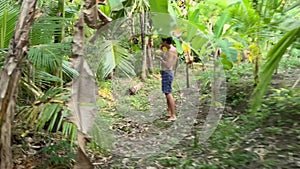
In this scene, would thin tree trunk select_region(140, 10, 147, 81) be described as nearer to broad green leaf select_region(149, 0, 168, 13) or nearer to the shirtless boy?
the shirtless boy

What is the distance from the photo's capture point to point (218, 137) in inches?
105

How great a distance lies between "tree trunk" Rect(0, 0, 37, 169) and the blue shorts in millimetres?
1610

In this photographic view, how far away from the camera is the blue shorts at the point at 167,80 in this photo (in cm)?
303

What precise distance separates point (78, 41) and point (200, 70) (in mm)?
1969

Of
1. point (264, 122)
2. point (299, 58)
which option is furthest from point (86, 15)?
point (299, 58)

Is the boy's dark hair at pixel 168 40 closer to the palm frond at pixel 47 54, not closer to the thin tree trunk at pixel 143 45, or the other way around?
the thin tree trunk at pixel 143 45

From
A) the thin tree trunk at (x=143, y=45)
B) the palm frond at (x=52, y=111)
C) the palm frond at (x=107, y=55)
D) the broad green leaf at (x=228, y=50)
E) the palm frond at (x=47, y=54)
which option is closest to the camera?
the palm frond at (x=52, y=111)

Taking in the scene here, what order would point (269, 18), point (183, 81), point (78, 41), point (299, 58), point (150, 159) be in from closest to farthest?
1. point (78, 41)
2. point (150, 159)
3. point (269, 18)
4. point (183, 81)
5. point (299, 58)

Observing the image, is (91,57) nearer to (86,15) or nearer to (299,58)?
(86,15)

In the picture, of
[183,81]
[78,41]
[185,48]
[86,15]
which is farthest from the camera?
[183,81]

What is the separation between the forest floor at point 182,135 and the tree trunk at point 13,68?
51 centimetres

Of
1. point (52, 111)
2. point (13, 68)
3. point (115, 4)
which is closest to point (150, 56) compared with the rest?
point (115, 4)

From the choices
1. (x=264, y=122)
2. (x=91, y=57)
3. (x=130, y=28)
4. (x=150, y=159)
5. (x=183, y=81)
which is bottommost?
(x=150, y=159)

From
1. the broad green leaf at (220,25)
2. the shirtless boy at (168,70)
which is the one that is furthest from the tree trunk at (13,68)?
the broad green leaf at (220,25)
